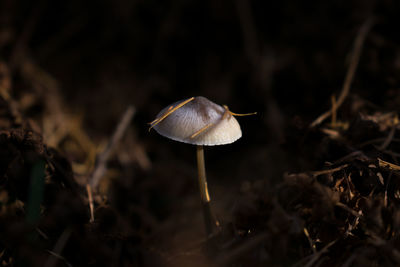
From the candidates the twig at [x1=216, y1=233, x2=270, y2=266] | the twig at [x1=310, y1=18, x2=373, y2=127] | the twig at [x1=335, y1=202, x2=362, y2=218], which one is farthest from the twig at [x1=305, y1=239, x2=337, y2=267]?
the twig at [x1=310, y1=18, x2=373, y2=127]

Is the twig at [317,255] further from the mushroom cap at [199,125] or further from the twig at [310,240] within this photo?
the mushroom cap at [199,125]

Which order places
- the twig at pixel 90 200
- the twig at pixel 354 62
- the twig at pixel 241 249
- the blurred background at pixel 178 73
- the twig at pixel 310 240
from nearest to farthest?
the twig at pixel 241 249, the twig at pixel 310 240, the twig at pixel 90 200, the twig at pixel 354 62, the blurred background at pixel 178 73

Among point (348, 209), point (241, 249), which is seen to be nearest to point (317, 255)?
point (348, 209)

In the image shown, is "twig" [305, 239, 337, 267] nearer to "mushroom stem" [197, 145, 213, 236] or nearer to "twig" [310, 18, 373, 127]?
"mushroom stem" [197, 145, 213, 236]

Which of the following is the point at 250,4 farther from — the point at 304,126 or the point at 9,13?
the point at 9,13

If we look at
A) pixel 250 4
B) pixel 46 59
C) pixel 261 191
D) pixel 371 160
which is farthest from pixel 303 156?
pixel 46 59

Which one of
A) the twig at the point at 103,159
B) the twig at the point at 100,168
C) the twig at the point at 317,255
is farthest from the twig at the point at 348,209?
the twig at the point at 103,159
